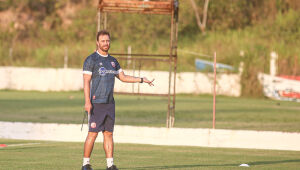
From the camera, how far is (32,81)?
1449 inches

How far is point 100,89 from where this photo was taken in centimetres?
950

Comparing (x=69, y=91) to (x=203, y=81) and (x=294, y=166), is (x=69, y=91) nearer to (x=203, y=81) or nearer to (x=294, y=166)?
(x=203, y=81)

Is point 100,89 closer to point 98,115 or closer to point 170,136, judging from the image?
point 98,115

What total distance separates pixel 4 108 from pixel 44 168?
1612cm

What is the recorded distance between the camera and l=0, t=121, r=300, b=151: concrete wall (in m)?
15.8

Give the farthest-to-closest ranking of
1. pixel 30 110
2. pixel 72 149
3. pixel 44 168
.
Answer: pixel 30 110 → pixel 72 149 → pixel 44 168

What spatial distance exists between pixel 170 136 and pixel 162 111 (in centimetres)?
1041

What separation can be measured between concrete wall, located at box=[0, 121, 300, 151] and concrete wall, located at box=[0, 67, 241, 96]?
709 inches

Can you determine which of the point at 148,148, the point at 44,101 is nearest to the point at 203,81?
the point at 44,101

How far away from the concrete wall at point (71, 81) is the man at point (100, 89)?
2496 centimetres

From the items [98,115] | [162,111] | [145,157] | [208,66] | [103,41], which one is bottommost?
[145,157]

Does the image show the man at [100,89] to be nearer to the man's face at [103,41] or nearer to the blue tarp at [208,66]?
the man's face at [103,41]

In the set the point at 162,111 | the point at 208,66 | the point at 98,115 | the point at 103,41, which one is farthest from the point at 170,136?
the point at 208,66

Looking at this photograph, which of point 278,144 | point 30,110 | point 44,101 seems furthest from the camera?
point 44,101
